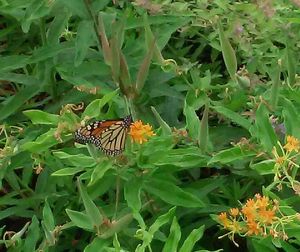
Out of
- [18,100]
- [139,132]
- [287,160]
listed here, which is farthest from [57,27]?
[287,160]

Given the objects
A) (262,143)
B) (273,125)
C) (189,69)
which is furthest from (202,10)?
(262,143)

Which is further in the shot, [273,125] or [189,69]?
[189,69]

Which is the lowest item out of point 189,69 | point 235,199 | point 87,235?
point 87,235

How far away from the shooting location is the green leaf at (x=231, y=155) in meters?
1.49

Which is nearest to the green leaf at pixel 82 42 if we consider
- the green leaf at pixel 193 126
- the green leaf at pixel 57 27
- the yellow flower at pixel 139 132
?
the green leaf at pixel 57 27

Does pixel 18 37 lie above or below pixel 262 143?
below

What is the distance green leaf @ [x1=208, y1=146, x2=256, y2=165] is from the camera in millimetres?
1488

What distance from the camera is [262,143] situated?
150 cm

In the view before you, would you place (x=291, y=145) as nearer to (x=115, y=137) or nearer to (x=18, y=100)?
(x=115, y=137)

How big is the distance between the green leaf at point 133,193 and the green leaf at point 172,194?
0.04 meters

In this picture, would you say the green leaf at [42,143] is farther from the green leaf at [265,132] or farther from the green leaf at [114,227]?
the green leaf at [265,132]

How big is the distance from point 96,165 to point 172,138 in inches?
6.1

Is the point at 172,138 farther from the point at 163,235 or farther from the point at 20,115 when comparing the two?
the point at 20,115

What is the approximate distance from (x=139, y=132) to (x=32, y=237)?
0.47m
